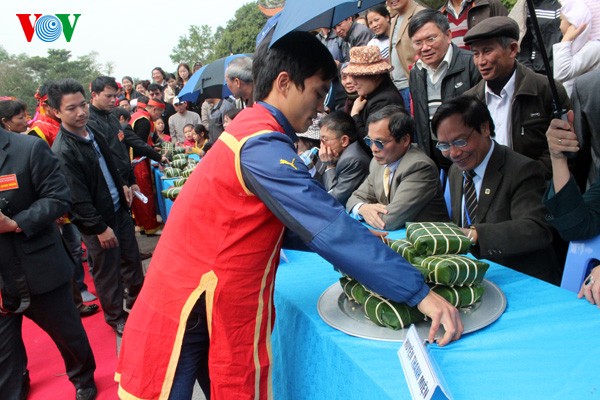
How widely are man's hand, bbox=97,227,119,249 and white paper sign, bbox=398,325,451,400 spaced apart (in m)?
2.66

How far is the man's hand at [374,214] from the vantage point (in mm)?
2329

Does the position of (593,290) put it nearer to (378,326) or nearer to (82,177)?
(378,326)

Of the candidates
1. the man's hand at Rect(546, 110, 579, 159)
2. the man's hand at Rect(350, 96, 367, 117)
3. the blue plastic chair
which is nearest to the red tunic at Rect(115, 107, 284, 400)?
the man's hand at Rect(546, 110, 579, 159)

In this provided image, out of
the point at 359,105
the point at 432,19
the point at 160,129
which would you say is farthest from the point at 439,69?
the point at 160,129

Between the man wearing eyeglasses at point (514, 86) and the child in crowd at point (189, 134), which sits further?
the child in crowd at point (189, 134)

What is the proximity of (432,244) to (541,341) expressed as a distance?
1.32ft

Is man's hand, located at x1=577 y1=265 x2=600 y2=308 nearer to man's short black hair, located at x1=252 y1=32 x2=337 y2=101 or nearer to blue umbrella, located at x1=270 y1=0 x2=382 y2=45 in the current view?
man's short black hair, located at x1=252 y1=32 x2=337 y2=101

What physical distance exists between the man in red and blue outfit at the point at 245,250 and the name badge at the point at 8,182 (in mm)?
1430

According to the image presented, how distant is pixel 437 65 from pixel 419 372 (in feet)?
9.16

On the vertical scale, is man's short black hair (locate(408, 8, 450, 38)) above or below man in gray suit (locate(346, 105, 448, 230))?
above

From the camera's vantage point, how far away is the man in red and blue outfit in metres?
1.09

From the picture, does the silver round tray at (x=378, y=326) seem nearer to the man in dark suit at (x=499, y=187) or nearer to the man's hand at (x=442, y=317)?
the man's hand at (x=442, y=317)

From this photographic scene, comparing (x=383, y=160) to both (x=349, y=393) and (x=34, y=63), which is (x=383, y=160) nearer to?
(x=349, y=393)

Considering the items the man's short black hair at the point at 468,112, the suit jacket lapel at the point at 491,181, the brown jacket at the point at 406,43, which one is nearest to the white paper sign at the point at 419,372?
the suit jacket lapel at the point at 491,181
